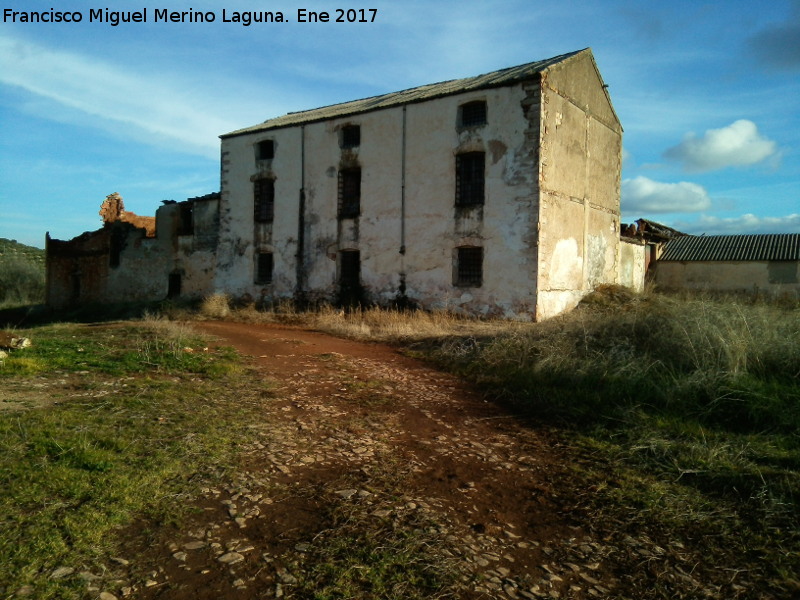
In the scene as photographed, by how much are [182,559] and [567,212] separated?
570 inches

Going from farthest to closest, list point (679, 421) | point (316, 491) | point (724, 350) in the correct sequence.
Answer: point (724, 350), point (679, 421), point (316, 491)

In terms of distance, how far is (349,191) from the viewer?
17688 millimetres

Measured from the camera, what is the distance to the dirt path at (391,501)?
2816mm

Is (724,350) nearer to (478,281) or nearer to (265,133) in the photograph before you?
(478,281)

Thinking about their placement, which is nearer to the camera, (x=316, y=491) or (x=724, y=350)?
(x=316, y=491)

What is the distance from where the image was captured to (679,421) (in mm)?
5250

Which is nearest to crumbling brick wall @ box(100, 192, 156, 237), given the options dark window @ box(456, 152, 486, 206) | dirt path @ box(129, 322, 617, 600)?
dark window @ box(456, 152, 486, 206)

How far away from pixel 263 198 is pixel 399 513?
17850 millimetres

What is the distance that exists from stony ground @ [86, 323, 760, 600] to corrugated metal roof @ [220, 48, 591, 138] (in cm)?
1157

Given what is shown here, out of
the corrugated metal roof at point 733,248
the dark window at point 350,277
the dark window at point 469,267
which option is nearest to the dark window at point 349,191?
the dark window at point 350,277

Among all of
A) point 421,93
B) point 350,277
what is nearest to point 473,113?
point 421,93

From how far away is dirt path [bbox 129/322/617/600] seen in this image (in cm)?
282

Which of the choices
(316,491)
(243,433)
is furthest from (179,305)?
(316,491)

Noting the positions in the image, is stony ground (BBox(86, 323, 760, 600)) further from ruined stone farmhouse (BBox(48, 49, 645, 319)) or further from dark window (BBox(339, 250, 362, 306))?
dark window (BBox(339, 250, 362, 306))
